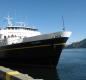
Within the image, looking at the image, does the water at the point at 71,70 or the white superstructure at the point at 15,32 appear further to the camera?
the white superstructure at the point at 15,32

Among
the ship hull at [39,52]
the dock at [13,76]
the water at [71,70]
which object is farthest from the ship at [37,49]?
the dock at [13,76]

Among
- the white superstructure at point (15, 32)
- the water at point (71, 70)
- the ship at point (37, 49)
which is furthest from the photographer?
the white superstructure at point (15, 32)

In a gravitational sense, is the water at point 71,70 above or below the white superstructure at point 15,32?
below

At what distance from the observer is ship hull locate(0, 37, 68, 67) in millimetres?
28500

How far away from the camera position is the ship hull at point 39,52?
93.5ft

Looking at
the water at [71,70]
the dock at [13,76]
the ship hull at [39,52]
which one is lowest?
the water at [71,70]

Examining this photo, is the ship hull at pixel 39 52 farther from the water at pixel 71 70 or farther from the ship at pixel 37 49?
the water at pixel 71 70

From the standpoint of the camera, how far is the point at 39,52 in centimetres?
2883

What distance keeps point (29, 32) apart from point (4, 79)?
23.7 m

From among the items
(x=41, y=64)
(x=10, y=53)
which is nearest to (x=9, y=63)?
(x=10, y=53)

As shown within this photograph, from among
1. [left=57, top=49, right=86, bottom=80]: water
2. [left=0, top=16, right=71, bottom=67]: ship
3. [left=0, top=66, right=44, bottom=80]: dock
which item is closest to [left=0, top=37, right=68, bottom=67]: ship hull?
[left=0, top=16, right=71, bottom=67]: ship

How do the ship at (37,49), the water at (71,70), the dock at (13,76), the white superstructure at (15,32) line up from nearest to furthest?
1. the dock at (13,76)
2. the water at (71,70)
3. the ship at (37,49)
4. the white superstructure at (15,32)

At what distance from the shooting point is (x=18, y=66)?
101 ft

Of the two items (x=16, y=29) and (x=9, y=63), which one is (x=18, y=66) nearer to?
(x=9, y=63)
